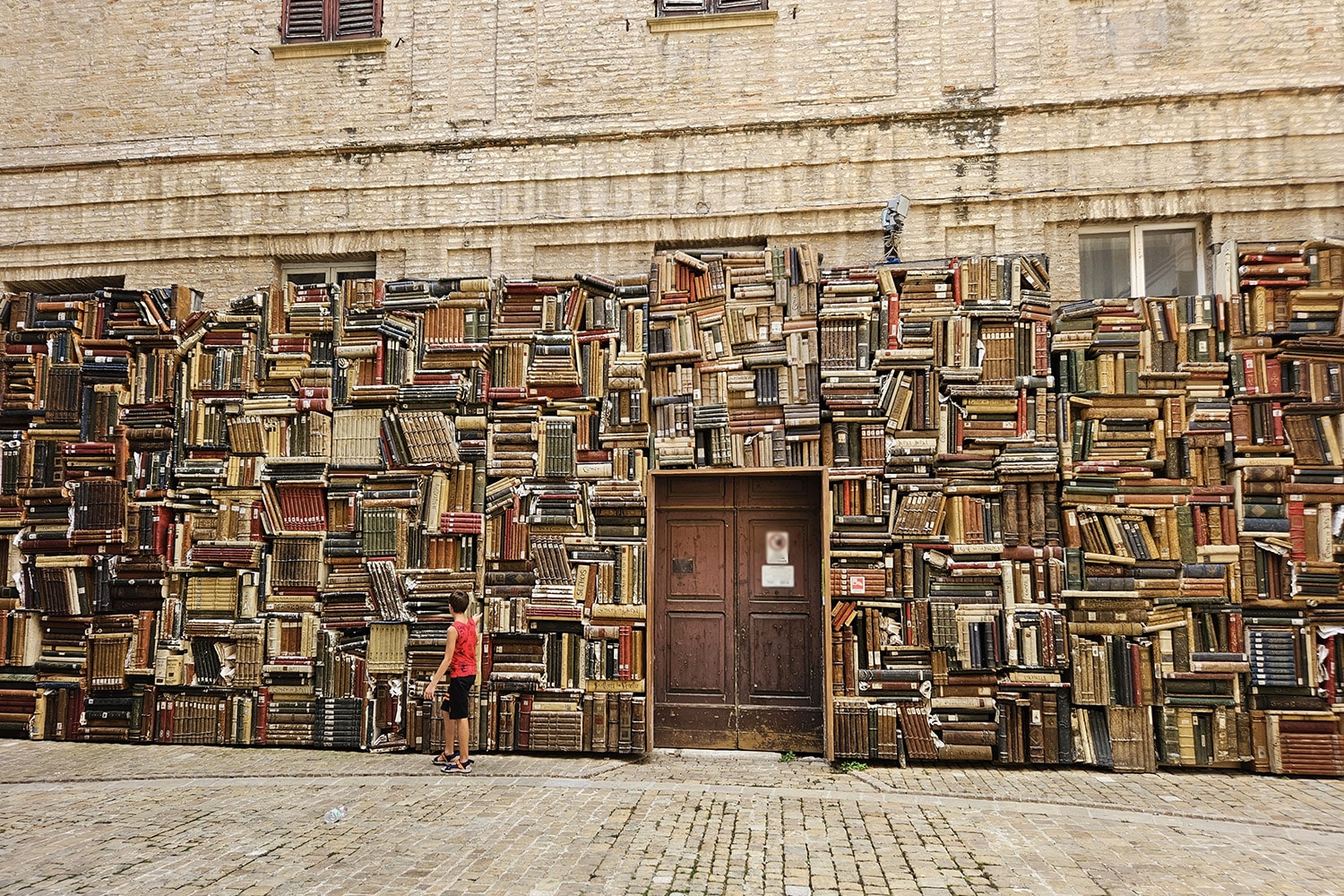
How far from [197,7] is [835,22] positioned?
782cm

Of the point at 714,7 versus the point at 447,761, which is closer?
the point at 447,761

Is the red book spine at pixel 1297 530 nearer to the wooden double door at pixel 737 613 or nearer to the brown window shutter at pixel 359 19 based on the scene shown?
the wooden double door at pixel 737 613

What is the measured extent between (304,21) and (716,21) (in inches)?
200

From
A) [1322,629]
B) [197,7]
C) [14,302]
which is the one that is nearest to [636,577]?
[1322,629]

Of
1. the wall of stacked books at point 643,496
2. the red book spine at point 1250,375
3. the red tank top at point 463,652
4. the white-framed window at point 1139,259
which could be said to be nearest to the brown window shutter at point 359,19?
the wall of stacked books at point 643,496

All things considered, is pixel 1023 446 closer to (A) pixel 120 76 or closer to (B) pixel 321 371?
(B) pixel 321 371

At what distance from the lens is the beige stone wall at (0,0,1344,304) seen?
9.63m

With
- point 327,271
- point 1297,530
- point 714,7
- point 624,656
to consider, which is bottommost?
point 624,656

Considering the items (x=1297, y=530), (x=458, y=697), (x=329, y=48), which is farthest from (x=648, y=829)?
(x=329, y=48)

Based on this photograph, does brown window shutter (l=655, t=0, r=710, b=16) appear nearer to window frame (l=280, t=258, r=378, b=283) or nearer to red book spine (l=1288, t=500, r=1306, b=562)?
window frame (l=280, t=258, r=378, b=283)

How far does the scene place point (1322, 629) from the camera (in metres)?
7.98

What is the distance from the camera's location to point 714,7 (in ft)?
34.1

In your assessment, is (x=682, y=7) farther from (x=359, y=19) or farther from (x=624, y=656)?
(x=624, y=656)

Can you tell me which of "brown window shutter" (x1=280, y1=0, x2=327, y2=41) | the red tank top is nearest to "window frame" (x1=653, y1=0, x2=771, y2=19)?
"brown window shutter" (x1=280, y1=0, x2=327, y2=41)
